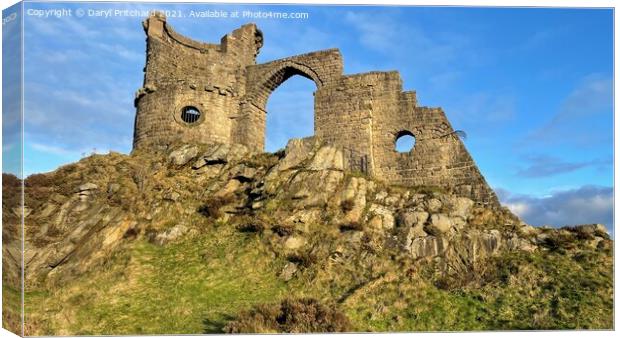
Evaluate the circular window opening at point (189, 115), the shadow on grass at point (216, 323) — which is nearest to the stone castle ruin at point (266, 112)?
the circular window opening at point (189, 115)

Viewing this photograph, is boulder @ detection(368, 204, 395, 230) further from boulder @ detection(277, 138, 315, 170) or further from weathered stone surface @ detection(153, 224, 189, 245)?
weathered stone surface @ detection(153, 224, 189, 245)

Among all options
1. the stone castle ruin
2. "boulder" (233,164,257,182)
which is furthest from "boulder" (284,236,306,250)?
the stone castle ruin

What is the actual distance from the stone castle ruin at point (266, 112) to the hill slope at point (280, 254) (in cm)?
129

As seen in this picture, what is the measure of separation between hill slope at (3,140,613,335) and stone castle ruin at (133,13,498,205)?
4.25ft

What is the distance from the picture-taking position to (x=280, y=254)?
54.6 ft

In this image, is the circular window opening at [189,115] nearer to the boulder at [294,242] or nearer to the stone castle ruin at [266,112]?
the stone castle ruin at [266,112]

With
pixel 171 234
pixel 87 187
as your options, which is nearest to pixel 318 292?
pixel 171 234

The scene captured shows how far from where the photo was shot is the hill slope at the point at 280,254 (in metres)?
12.8

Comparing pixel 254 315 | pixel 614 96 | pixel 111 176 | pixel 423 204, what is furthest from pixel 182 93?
pixel 614 96

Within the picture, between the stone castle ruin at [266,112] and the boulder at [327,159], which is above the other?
the stone castle ruin at [266,112]

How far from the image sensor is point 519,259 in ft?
52.5

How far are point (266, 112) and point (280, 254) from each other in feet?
39.5

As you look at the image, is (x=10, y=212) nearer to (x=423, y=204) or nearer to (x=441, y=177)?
(x=423, y=204)

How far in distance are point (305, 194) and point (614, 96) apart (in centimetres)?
1082
